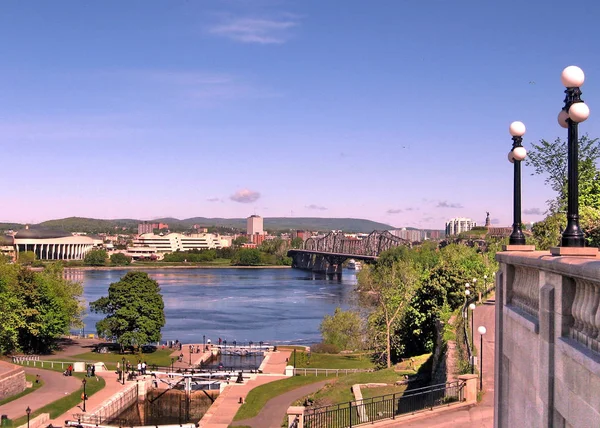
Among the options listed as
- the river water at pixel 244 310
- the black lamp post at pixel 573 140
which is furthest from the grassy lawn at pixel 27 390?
the black lamp post at pixel 573 140

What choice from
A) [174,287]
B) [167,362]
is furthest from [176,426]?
[174,287]

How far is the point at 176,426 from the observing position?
3550 centimetres

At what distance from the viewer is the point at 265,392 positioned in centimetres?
4094

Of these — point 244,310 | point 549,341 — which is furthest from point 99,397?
point 244,310

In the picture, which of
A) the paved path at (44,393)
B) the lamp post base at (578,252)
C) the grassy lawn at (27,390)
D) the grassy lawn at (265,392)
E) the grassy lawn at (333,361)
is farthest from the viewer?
the grassy lawn at (333,361)

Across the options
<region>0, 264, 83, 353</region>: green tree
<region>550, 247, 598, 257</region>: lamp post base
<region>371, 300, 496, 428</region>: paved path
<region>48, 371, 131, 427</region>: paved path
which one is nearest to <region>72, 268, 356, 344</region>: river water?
<region>0, 264, 83, 353</region>: green tree

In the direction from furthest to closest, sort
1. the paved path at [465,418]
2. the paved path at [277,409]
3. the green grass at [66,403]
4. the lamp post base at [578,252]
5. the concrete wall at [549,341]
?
1. the green grass at [66,403]
2. the paved path at [277,409]
3. the paved path at [465,418]
4. the lamp post base at [578,252]
5. the concrete wall at [549,341]

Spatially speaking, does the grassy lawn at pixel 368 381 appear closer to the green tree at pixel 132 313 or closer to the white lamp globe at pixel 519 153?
the white lamp globe at pixel 519 153

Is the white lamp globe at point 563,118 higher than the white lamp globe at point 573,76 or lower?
lower

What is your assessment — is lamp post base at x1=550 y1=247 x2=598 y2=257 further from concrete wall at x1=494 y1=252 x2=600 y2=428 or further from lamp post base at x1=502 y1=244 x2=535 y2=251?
lamp post base at x1=502 y1=244 x2=535 y2=251

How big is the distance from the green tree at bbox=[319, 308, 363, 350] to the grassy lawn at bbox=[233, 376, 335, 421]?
45.7 feet

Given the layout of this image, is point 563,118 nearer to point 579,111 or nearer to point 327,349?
point 579,111

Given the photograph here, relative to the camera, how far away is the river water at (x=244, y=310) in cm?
7512

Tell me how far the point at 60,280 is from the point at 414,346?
1426 inches
